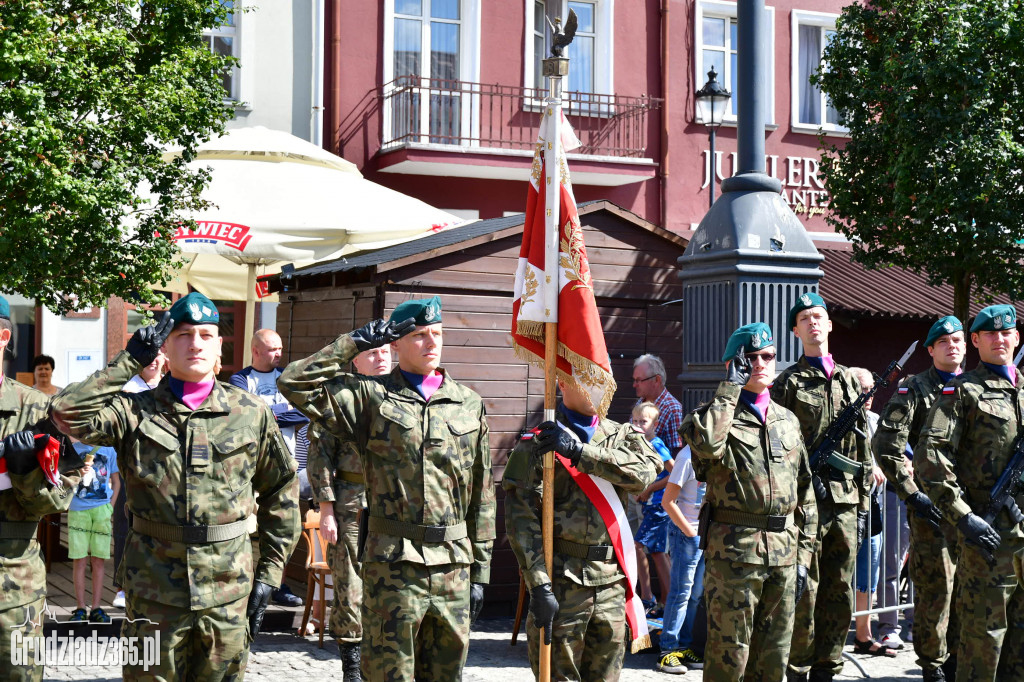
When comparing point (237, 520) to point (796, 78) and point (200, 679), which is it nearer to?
point (200, 679)

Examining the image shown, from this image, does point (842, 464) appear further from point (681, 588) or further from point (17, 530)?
point (17, 530)

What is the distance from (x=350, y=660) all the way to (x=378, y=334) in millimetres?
2942

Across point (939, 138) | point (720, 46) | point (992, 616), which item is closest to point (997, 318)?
point (992, 616)

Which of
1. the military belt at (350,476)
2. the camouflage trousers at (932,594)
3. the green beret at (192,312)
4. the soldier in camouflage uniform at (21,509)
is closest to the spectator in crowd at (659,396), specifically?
the camouflage trousers at (932,594)

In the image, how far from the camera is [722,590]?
6.35 meters

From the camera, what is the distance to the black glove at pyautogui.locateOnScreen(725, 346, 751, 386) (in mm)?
6418

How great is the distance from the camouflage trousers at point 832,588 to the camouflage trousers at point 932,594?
2.43ft

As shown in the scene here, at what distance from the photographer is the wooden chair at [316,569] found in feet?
28.3

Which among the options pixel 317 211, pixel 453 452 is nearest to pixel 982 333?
pixel 453 452

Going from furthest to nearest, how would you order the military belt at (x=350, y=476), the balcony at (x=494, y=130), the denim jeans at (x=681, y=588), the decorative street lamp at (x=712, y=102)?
the balcony at (x=494, y=130) → the decorative street lamp at (x=712, y=102) → the denim jeans at (x=681, y=588) → the military belt at (x=350, y=476)

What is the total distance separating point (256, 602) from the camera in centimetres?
516

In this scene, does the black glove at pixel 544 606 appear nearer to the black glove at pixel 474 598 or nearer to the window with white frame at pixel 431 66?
the black glove at pixel 474 598

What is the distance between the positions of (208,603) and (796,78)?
17304 mm

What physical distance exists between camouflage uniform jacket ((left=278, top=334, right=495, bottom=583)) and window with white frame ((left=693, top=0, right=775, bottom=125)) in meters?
14.4
